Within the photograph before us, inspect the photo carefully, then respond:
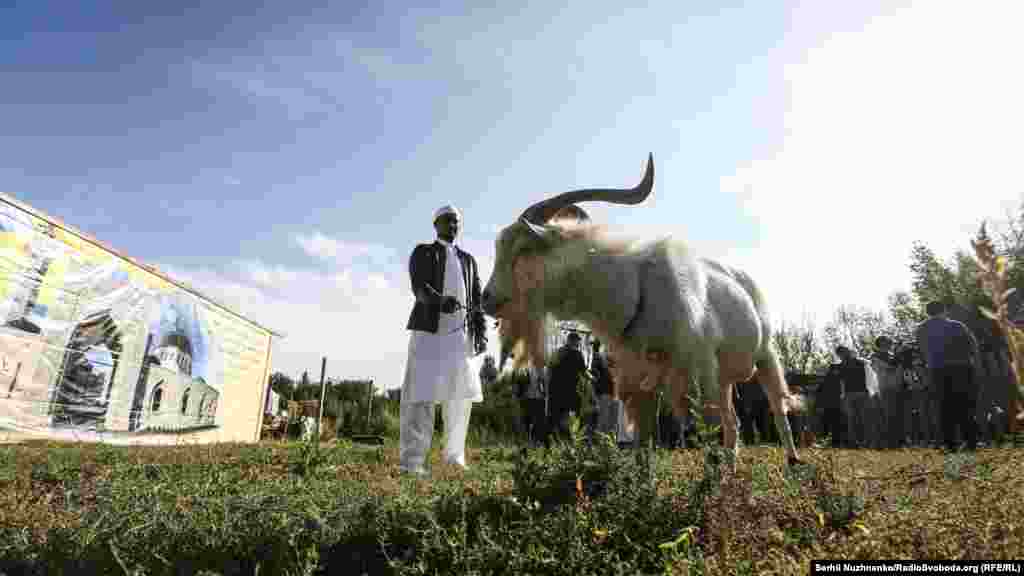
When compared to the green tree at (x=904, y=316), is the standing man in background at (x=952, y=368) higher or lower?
lower

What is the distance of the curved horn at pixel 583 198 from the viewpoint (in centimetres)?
394

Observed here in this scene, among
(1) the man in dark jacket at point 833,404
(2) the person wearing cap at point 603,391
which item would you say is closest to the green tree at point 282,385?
(2) the person wearing cap at point 603,391

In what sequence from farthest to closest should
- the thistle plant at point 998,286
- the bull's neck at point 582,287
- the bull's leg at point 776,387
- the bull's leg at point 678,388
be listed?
1. the bull's leg at point 776,387
2. the bull's neck at point 582,287
3. the bull's leg at point 678,388
4. the thistle plant at point 998,286

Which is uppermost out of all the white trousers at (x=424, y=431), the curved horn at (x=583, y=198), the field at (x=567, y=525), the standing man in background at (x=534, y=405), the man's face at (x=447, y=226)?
the man's face at (x=447, y=226)

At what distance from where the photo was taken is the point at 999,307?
1146 mm

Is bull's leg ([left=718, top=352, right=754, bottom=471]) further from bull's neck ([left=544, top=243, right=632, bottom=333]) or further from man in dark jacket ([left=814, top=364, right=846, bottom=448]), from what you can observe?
man in dark jacket ([left=814, top=364, right=846, bottom=448])

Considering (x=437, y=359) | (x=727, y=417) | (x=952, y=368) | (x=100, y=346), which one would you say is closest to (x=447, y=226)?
(x=437, y=359)

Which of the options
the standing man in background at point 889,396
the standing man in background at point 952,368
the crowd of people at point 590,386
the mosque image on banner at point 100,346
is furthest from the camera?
the standing man in background at point 889,396

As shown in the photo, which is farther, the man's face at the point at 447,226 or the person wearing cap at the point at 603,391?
the person wearing cap at the point at 603,391

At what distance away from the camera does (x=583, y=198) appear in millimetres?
Result: 4070

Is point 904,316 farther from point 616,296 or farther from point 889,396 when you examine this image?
point 616,296

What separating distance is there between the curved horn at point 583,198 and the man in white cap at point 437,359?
5.31 feet

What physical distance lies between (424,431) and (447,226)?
224cm

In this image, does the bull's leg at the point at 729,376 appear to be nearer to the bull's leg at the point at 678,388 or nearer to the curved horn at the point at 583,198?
the bull's leg at the point at 678,388
